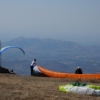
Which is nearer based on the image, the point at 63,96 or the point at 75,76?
the point at 63,96

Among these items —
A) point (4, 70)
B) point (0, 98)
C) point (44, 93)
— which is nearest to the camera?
point (0, 98)

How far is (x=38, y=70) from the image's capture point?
37.5 metres

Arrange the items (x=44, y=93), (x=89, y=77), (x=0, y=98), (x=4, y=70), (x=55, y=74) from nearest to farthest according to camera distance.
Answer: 1. (x=0, y=98)
2. (x=44, y=93)
3. (x=89, y=77)
4. (x=55, y=74)
5. (x=4, y=70)

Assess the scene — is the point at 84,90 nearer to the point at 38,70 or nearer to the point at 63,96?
the point at 63,96

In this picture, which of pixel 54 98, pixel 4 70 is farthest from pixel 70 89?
pixel 4 70

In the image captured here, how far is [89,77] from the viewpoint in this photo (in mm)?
32406

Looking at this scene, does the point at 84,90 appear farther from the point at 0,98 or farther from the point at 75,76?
the point at 75,76

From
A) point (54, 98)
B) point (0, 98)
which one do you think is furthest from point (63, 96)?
point (0, 98)

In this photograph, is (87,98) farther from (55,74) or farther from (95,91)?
(55,74)

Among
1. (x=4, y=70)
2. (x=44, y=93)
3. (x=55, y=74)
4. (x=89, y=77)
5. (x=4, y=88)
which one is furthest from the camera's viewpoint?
(x=4, y=70)

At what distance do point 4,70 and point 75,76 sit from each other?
34.7 ft

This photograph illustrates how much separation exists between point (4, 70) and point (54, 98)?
77.9 feet

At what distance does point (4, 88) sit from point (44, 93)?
8.63ft

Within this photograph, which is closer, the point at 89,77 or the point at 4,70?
the point at 89,77
